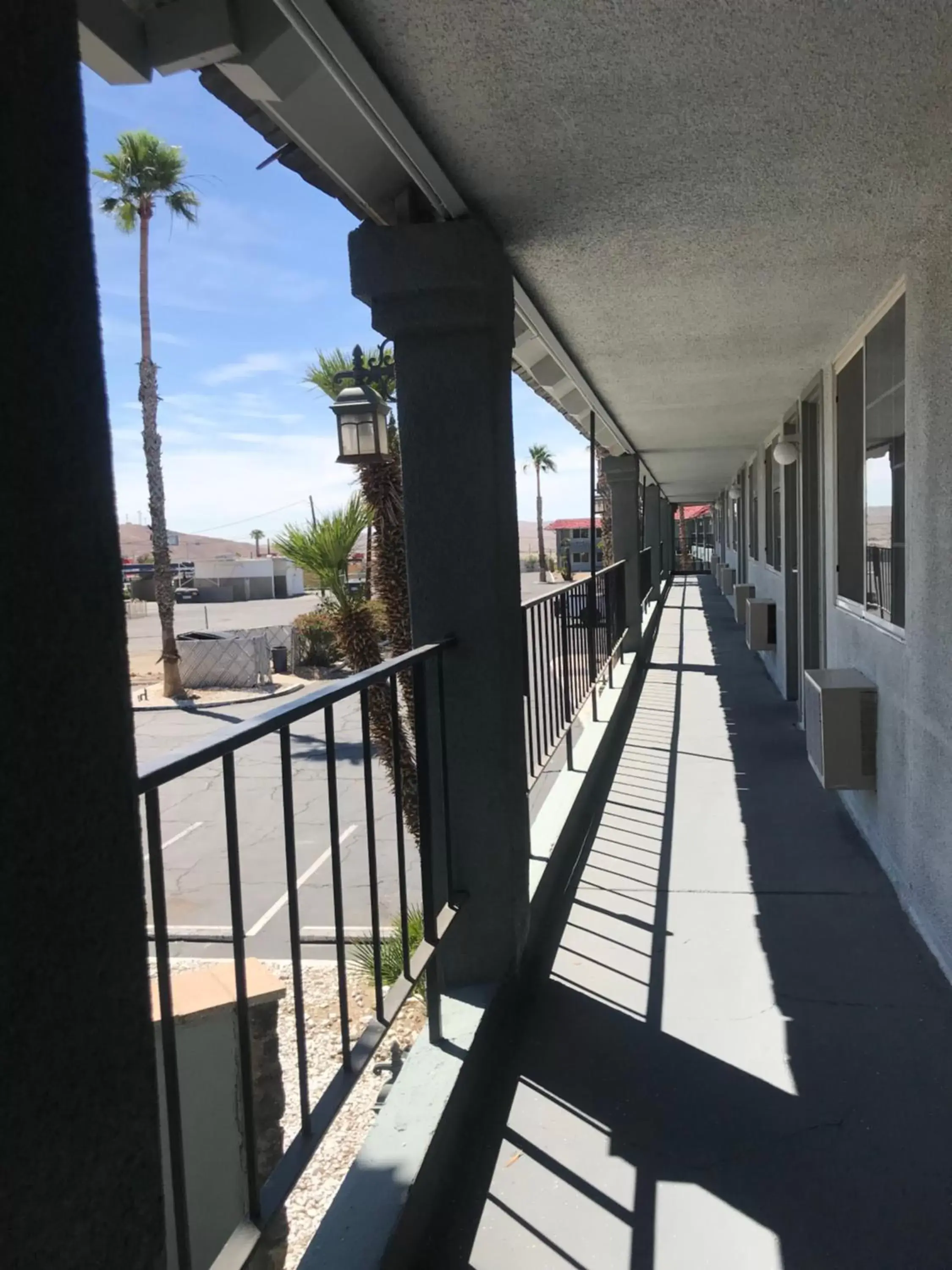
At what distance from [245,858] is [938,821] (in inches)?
217

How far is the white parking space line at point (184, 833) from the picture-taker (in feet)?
24.8

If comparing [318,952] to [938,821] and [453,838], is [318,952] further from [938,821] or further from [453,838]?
[938,821]

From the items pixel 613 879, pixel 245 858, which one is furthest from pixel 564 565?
pixel 613 879

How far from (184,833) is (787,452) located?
5.61m

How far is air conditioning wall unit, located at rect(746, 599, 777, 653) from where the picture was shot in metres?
6.95

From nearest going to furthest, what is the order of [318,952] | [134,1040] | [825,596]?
[134,1040] → [825,596] → [318,952]

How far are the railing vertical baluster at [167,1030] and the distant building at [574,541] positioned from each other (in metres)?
33.2

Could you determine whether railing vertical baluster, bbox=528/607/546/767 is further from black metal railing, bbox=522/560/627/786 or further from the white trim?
the white trim

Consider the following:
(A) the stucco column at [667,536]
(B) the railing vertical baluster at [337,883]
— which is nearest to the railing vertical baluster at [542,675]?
(B) the railing vertical baluster at [337,883]

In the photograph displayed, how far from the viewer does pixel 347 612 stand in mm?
5801

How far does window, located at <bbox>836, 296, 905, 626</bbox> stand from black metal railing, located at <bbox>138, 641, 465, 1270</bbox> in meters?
1.71

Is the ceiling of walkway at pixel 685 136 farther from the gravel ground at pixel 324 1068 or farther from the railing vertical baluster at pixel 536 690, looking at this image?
the gravel ground at pixel 324 1068

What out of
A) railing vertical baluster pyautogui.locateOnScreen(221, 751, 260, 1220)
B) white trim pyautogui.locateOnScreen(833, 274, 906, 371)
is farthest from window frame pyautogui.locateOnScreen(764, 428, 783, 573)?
railing vertical baluster pyautogui.locateOnScreen(221, 751, 260, 1220)

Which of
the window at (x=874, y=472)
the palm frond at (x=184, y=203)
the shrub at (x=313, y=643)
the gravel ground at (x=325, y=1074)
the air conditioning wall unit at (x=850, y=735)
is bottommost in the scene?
the gravel ground at (x=325, y=1074)
